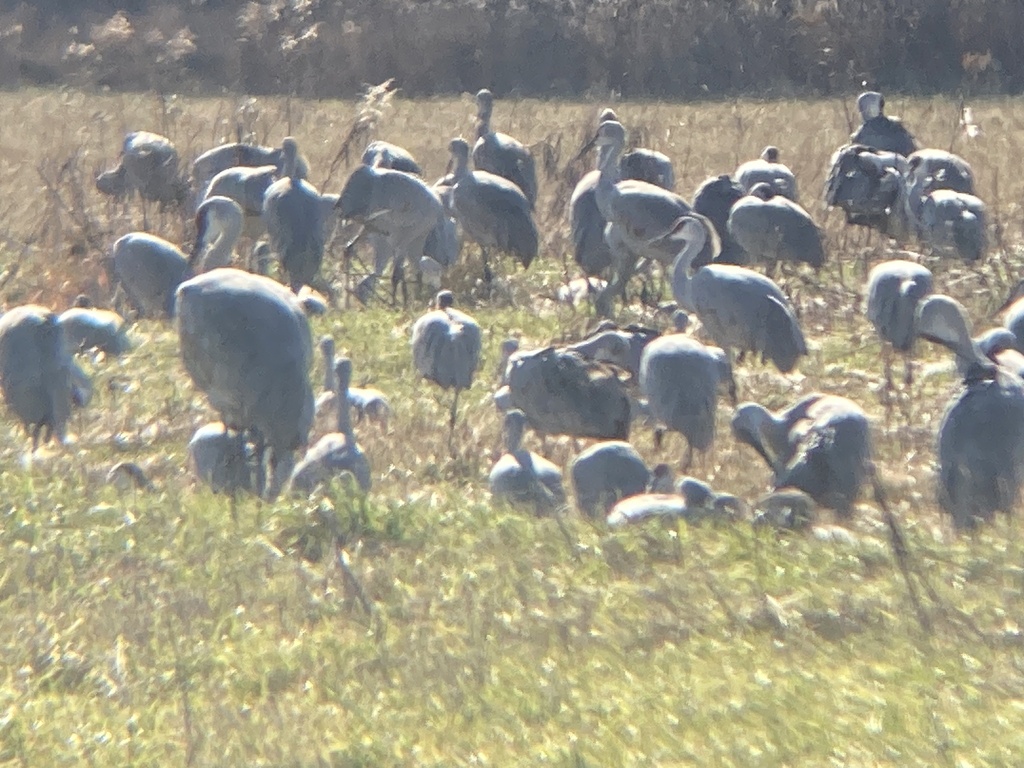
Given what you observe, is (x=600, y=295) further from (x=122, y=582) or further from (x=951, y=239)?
(x=122, y=582)

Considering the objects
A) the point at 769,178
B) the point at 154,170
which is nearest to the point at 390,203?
the point at 769,178

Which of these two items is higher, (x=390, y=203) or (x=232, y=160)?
(x=390, y=203)

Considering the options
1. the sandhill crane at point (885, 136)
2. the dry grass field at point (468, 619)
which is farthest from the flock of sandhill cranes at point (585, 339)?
the sandhill crane at point (885, 136)

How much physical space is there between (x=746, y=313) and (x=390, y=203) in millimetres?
2936

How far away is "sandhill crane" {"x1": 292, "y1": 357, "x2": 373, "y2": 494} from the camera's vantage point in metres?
6.34

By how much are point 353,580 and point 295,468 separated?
1548mm

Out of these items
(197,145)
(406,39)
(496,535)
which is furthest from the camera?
(406,39)

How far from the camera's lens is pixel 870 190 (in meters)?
11.3

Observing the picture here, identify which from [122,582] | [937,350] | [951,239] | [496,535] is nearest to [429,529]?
[496,535]

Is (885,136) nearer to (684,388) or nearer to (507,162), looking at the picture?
(507,162)

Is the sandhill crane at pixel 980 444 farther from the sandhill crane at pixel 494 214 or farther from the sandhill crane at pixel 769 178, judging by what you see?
the sandhill crane at pixel 769 178

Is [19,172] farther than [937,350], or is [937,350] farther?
[19,172]

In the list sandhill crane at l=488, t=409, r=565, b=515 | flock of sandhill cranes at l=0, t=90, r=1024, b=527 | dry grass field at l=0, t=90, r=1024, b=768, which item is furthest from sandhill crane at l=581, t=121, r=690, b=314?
sandhill crane at l=488, t=409, r=565, b=515

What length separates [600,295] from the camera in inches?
402
